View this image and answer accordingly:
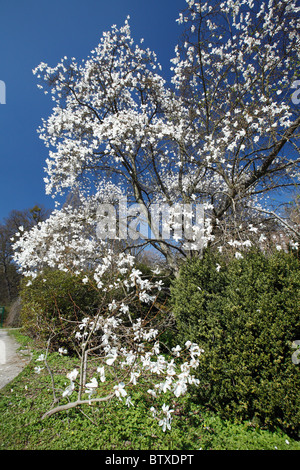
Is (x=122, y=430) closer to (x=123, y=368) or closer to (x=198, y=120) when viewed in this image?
(x=123, y=368)

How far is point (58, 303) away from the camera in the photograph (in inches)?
218

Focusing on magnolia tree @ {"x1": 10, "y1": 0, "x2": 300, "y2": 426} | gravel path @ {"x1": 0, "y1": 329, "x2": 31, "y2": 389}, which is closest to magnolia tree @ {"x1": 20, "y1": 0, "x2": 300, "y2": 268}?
magnolia tree @ {"x1": 10, "y1": 0, "x2": 300, "y2": 426}

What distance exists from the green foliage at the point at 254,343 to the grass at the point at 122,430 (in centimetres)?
19

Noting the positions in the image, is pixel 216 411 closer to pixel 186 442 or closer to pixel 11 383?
pixel 186 442

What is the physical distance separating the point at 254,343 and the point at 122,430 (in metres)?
1.88

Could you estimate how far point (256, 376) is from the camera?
2645 mm

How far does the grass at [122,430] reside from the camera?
2.34 meters

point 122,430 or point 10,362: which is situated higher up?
point 122,430

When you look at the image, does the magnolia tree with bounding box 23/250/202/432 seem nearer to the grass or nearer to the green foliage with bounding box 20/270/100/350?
the grass

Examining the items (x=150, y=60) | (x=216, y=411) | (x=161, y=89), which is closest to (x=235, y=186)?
(x=216, y=411)

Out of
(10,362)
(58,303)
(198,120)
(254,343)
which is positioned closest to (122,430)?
(254,343)

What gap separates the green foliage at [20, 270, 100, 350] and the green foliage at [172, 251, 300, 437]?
10.5 ft

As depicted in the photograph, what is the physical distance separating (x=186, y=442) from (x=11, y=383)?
314 cm

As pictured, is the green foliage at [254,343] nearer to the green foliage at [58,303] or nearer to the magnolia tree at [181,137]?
the magnolia tree at [181,137]
